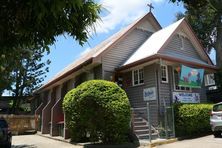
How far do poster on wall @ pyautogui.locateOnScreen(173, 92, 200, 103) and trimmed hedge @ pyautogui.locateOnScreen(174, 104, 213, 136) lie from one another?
2.24 meters

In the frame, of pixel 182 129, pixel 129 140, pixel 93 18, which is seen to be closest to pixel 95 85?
pixel 129 140

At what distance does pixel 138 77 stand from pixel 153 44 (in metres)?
2.46

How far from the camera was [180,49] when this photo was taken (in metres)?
22.5

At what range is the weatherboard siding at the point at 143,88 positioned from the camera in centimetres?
1936

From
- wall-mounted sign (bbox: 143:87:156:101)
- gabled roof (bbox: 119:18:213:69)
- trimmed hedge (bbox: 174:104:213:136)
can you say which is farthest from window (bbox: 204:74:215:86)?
trimmed hedge (bbox: 174:104:213:136)

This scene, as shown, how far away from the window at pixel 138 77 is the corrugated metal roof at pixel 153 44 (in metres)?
0.77

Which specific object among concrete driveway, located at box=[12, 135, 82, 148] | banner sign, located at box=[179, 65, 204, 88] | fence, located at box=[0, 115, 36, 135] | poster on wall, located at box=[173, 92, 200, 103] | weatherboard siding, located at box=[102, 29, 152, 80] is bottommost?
concrete driveway, located at box=[12, 135, 82, 148]

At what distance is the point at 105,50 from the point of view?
21203 mm

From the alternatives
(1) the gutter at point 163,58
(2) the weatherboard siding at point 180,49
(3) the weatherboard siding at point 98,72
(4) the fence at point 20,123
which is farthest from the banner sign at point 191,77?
(4) the fence at point 20,123

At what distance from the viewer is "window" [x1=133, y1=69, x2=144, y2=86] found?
20.9m

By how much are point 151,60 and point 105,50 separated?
11.3 ft

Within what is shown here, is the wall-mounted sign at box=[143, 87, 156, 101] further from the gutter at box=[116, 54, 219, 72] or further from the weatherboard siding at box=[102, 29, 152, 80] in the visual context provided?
the weatherboard siding at box=[102, 29, 152, 80]

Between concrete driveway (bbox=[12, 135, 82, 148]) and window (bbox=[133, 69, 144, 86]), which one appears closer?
concrete driveway (bbox=[12, 135, 82, 148])

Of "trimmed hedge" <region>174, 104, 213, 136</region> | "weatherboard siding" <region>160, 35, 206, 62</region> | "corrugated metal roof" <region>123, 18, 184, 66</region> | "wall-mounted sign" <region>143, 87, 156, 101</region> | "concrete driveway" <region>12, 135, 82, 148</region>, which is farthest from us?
"weatherboard siding" <region>160, 35, 206, 62</region>
